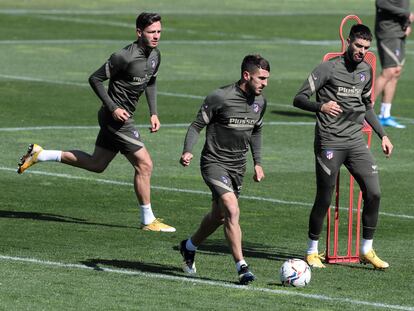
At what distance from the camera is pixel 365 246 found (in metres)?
14.2

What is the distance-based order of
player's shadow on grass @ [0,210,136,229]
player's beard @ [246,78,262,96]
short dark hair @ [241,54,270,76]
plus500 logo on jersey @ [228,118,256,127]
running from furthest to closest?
1. player's shadow on grass @ [0,210,136,229]
2. plus500 logo on jersey @ [228,118,256,127]
3. player's beard @ [246,78,262,96]
4. short dark hair @ [241,54,270,76]

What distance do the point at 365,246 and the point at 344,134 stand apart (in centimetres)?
110

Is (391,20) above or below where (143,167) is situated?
below

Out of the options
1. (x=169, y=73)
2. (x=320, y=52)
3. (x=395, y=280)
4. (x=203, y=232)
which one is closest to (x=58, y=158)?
(x=203, y=232)

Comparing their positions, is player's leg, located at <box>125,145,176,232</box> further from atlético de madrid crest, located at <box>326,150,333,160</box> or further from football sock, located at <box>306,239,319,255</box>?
atlético de madrid crest, located at <box>326,150,333,160</box>

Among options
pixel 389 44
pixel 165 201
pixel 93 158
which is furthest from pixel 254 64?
pixel 389 44

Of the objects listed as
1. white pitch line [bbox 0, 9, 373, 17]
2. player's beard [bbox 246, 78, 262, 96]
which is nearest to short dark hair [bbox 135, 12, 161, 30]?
player's beard [bbox 246, 78, 262, 96]

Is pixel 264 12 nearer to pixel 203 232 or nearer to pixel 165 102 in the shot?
pixel 165 102

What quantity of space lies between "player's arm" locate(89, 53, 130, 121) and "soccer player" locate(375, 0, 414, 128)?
9319 mm

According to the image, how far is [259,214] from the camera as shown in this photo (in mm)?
17234

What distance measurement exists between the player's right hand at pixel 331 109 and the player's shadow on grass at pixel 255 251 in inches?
65.8

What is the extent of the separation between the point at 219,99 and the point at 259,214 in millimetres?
4050

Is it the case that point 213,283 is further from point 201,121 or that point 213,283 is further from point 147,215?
point 147,215

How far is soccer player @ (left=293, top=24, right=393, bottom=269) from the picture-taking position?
14.1 m
